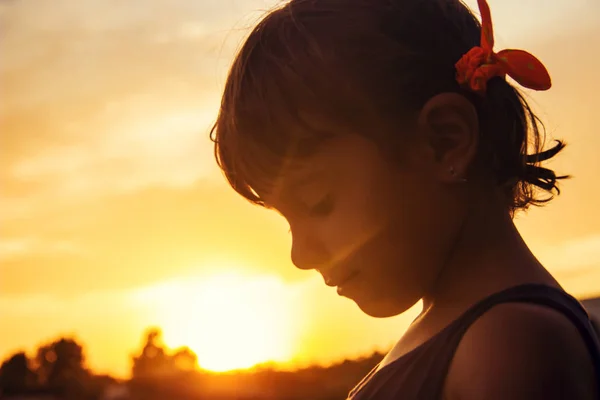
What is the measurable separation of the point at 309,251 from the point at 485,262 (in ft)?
0.77

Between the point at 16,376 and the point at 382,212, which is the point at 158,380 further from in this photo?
the point at 382,212

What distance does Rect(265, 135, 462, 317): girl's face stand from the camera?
96cm

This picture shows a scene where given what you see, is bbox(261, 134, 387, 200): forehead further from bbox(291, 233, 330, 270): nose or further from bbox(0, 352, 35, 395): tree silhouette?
bbox(0, 352, 35, 395): tree silhouette

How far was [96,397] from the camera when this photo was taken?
3617mm

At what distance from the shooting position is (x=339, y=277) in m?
1.02

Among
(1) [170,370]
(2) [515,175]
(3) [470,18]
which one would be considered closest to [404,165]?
(2) [515,175]

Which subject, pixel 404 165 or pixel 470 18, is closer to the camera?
pixel 404 165

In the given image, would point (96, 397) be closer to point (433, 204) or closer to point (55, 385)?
point (55, 385)

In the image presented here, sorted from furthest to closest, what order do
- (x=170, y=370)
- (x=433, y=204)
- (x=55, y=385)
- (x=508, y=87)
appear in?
(x=55, y=385)
(x=170, y=370)
(x=508, y=87)
(x=433, y=204)

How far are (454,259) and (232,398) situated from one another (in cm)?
227

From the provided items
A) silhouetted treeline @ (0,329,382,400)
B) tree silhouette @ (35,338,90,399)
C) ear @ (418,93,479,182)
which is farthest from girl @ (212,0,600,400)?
tree silhouette @ (35,338,90,399)

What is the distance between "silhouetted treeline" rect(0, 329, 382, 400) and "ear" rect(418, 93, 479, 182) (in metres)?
1.79

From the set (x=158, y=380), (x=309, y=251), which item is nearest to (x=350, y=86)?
(x=309, y=251)

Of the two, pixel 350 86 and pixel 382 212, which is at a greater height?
pixel 350 86
